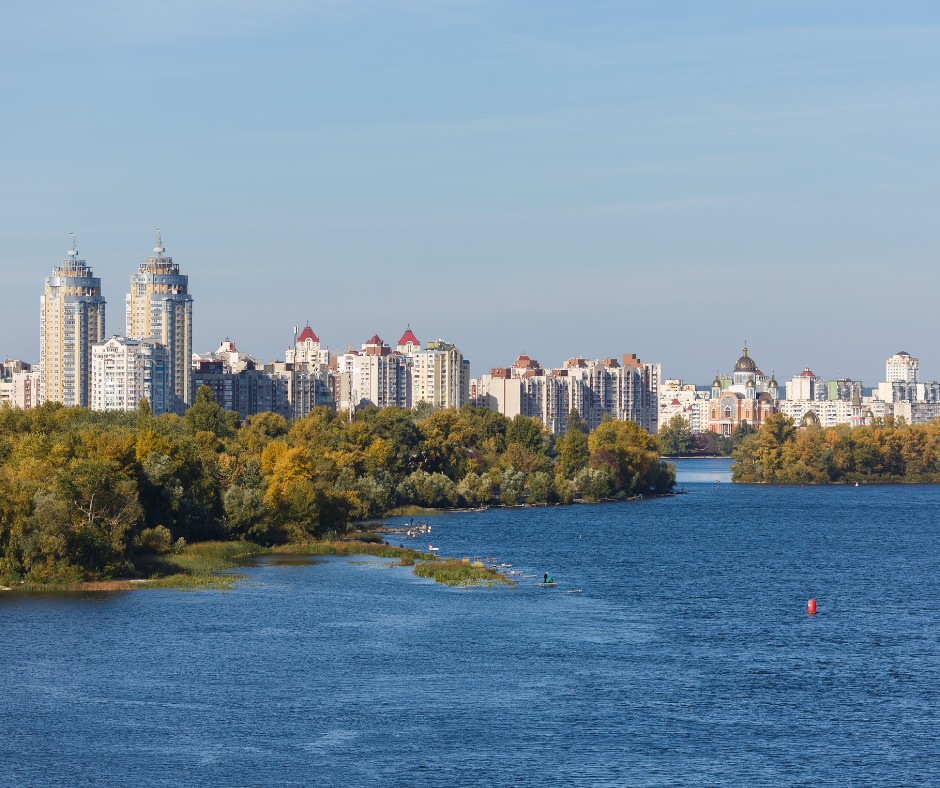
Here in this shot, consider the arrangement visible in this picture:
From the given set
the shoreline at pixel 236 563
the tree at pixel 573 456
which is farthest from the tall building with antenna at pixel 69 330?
the shoreline at pixel 236 563

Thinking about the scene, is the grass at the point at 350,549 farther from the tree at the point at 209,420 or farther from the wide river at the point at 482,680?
the tree at the point at 209,420

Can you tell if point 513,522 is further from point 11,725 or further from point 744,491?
point 11,725

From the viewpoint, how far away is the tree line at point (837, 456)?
146500mm

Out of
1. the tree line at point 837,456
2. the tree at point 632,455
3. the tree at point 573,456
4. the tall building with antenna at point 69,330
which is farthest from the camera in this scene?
the tall building with antenna at point 69,330

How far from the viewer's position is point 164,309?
7249 inches

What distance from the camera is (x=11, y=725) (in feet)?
115

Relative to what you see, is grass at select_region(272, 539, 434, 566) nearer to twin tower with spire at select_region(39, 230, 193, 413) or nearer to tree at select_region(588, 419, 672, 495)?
tree at select_region(588, 419, 672, 495)

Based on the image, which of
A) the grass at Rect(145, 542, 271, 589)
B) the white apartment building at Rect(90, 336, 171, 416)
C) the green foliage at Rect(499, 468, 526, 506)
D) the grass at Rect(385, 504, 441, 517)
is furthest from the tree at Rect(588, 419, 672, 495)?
→ the grass at Rect(145, 542, 271, 589)

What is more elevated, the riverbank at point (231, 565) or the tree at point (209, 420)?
the tree at point (209, 420)

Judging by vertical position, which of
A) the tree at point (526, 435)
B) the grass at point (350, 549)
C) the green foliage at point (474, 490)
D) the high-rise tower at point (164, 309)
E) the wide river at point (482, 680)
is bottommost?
the wide river at point (482, 680)

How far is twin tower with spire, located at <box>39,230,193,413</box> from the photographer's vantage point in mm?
173750

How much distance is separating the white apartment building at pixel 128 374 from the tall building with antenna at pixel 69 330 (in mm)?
11055

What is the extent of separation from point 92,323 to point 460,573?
127788mm

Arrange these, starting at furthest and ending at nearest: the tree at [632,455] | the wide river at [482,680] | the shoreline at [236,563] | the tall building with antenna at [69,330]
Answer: the tall building with antenna at [69,330]
the tree at [632,455]
the shoreline at [236,563]
the wide river at [482,680]
